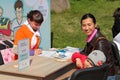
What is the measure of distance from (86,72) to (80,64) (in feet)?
1.98

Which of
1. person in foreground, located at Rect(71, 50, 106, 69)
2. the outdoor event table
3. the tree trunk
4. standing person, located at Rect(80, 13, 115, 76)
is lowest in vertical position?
the outdoor event table

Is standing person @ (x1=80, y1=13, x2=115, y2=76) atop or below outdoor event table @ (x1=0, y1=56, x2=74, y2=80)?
atop

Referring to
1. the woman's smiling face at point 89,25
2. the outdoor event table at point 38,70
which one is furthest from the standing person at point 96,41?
the outdoor event table at point 38,70

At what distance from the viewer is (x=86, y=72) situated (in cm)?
366

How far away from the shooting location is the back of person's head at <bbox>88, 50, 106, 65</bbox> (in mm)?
4109

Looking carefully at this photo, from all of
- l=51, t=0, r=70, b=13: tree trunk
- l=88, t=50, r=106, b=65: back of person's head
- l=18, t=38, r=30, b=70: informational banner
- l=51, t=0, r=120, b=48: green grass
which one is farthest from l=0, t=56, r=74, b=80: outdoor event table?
l=51, t=0, r=70, b=13: tree trunk

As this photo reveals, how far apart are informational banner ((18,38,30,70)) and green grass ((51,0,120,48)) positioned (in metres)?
5.12

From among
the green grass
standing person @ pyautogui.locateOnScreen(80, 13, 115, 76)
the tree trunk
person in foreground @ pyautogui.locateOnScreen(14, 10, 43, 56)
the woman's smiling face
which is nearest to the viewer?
standing person @ pyautogui.locateOnScreen(80, 13, 115, 76)

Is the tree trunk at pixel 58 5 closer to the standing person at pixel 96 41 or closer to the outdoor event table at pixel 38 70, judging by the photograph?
the outdoor event table at pixel 38 70

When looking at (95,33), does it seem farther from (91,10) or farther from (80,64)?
(91,10)

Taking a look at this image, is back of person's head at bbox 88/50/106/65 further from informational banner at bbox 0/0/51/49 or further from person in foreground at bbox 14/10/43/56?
informational banner at bbox 0/0/51/49

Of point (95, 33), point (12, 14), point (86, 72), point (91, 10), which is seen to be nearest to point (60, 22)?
point (91, 10)

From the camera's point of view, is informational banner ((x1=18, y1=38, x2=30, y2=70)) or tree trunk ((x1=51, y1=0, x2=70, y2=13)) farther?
tree trunk ((x1=51, y1=0, x2=70, y2=13))

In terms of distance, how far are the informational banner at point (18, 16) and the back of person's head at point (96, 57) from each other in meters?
2.76
